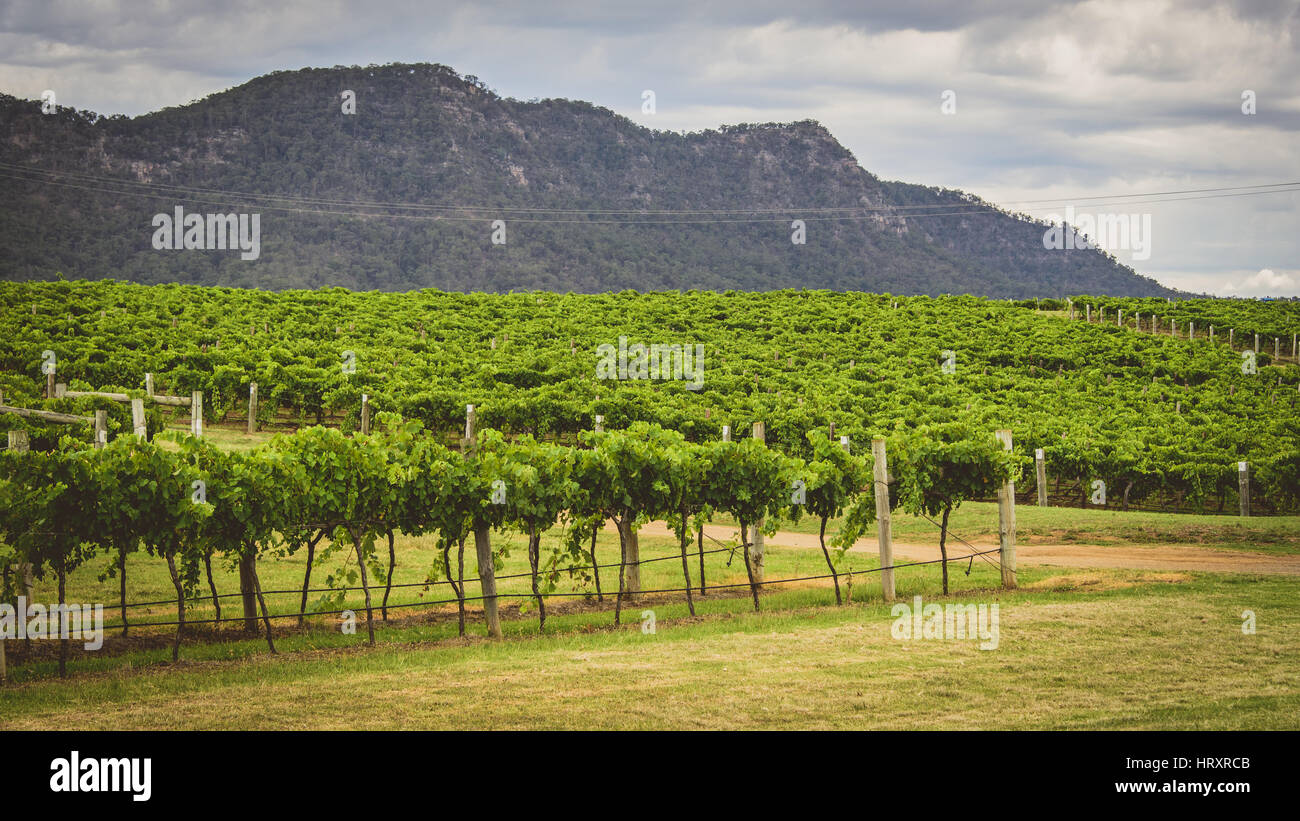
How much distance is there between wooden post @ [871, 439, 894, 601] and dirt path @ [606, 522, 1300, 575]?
2.12m

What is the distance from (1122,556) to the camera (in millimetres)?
21891

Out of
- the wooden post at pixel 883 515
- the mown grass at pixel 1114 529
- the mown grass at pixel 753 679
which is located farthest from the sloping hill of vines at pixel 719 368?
the wooden post at pixel 883 515

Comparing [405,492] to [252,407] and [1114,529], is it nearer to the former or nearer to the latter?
[1114,529]

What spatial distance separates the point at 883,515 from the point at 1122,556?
7454mm

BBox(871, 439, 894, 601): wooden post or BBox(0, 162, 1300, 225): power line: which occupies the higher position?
BBox(0, 162, 1300, 225): power line

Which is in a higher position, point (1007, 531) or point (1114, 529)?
point (1007, 531)

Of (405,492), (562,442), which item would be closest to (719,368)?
(562,442)

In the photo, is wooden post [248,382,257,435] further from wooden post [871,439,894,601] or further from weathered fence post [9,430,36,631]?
wooden post [871,439,894,601]

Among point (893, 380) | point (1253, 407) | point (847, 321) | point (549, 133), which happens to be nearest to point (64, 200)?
point (549, 133)

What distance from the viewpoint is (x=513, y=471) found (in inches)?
619

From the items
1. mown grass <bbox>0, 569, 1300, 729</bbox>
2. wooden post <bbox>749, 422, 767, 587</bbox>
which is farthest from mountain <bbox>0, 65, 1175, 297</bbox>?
mown grass <bbox>0, 569, 1300, 729</bbox>

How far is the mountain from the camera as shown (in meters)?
108

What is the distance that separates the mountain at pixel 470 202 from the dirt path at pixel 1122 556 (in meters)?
86.1

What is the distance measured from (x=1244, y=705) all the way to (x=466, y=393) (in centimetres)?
2928
